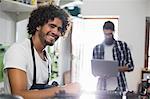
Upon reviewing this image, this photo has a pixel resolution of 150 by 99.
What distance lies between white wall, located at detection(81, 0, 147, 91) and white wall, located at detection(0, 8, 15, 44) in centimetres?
280

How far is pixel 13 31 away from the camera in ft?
6.95

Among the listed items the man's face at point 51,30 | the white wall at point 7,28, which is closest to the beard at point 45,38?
the man's face at point 51,30

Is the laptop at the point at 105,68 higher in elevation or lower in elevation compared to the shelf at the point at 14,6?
lower

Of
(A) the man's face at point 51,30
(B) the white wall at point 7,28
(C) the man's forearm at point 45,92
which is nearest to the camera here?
(C) the man's forearm at point 45,92

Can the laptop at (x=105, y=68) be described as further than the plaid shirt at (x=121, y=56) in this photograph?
No

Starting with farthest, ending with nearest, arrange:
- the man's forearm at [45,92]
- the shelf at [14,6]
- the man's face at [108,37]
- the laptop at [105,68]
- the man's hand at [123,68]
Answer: the man's face at [108,37] < the man's hand at [123,68] < the laptop at [105,68] < the shelf at [14,6] < the man's forearm at [45,92]

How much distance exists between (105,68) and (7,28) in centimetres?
87

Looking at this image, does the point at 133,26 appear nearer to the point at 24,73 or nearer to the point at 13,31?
the point at 13,31

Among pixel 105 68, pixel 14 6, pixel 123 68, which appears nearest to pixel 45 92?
pixel 14 6

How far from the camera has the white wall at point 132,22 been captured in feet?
15.3

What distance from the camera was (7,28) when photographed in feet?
6.66

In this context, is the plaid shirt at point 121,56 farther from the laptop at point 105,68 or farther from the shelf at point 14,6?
the shelf at point 14,6

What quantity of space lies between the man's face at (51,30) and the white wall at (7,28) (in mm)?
681

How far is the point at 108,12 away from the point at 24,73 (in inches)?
141
